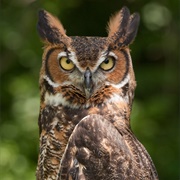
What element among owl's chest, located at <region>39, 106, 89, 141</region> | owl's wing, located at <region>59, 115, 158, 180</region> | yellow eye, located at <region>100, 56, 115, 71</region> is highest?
yellow eye, located at <region>100, 56, 115, 71</region>

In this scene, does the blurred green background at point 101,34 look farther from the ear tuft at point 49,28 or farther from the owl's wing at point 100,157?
the owl's wing at point 100,157

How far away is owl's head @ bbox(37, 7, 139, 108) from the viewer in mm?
2662

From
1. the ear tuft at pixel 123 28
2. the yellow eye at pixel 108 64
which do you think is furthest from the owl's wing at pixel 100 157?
the ear tuft at pixel 123 28

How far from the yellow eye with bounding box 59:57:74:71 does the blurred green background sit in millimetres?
1834

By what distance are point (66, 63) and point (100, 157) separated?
1.50 ft

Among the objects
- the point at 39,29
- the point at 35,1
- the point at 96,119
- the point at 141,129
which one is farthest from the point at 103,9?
the point at 96,119

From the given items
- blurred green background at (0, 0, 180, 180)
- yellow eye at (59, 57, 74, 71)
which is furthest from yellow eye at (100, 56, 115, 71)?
blurred green background at (0, 0, 180, 180)

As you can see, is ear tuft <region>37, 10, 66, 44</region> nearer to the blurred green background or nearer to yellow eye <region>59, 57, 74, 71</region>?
yellow eye <region>59, 57, 74, 71</region>

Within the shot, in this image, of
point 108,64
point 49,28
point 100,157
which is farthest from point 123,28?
point 100,157

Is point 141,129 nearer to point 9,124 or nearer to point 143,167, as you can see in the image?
point 9,124

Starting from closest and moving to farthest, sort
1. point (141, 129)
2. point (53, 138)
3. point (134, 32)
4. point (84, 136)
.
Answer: point (84, 136), point (53, 138), point (134, 32), point (141, 129)

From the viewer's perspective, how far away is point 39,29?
114 inches

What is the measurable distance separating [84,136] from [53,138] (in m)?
0.20

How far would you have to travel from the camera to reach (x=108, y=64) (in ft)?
8.93
